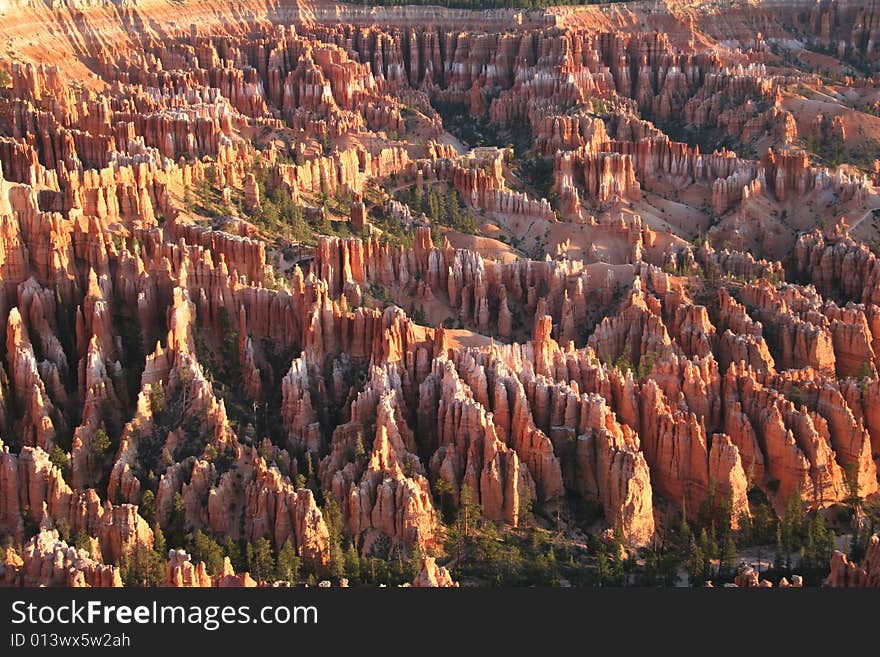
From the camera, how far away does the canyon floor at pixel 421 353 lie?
4969 centimetres

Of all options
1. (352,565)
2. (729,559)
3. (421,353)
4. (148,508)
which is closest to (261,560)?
(352,565)

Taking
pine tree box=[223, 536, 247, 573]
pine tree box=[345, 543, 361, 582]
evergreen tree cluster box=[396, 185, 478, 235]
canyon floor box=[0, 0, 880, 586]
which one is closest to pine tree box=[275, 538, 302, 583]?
canyon floor box=[0, 0, 880, 586]

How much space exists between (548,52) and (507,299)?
203ft

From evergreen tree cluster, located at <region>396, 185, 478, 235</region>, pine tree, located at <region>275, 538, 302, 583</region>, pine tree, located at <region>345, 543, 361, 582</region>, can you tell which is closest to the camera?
pine tree, located at <region>275, 538, 302, 583</region>

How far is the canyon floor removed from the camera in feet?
163

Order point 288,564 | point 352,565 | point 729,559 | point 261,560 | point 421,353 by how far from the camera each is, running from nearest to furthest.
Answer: point 288,564 < point 261,560 < point 352,565 < point 729,559 < point 421,353

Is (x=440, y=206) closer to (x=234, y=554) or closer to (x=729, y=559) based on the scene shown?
(x=234, y=554)

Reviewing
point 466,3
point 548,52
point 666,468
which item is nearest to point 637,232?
point 666,468

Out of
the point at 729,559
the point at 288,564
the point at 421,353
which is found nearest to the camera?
the point at 288,564

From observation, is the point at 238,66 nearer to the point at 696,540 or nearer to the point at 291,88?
the point at 291,88

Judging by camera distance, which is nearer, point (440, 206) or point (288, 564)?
point (288, 564)

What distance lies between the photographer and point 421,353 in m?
57.4

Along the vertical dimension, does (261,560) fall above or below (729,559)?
above

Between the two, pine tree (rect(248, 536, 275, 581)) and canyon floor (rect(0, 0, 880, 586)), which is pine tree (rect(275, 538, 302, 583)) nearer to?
canyon floor (rect(0, 0, 880, 586))
